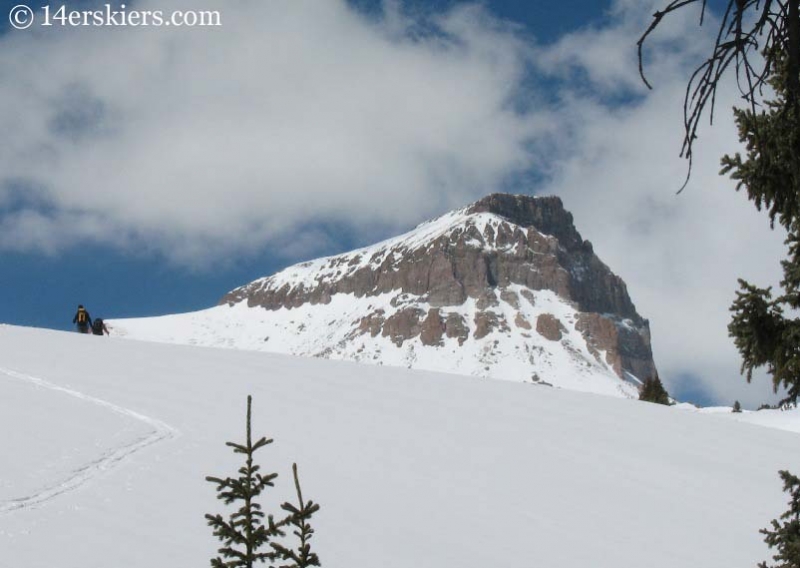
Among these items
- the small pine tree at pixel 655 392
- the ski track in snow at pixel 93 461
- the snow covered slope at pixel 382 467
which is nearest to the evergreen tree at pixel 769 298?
the snow covered slope at pixel 382 467

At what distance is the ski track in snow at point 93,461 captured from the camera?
9.27 metres

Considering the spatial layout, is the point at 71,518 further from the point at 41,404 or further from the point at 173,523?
the point at 41,404

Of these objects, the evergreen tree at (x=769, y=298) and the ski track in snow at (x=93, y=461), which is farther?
the ski track in snow at (x=93, y=461)

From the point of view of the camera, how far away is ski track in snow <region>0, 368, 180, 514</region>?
927 centimetres

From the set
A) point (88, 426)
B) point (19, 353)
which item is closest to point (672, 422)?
point (88, 426)

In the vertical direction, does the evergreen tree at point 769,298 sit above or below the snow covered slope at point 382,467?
above

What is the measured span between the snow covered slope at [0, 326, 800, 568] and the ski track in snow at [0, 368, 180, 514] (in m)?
0.04

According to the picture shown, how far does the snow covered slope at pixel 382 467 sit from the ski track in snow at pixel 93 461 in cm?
4

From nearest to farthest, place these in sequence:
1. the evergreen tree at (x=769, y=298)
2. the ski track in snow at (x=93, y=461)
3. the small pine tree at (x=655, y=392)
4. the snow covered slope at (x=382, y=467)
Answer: the evergreen tree at (x=769, y=298), the ski track in snow at (x=93, y=461), the snow covered slope at (x=382, y=467), the small pine tree at (x=655, y=392)

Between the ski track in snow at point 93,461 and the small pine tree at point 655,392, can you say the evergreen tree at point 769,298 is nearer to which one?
the ski track in snow at point 93,461

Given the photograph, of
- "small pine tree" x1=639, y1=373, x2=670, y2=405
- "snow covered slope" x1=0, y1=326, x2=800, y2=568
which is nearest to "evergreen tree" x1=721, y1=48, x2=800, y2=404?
"snow covered slope" x1=0, y1=326, x2=800, y2=568

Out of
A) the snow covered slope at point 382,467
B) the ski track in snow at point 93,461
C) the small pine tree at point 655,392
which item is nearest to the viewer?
the ski track in snow at point 93,461

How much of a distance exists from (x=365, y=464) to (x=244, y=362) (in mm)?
10179

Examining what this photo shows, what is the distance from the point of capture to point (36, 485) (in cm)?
980
